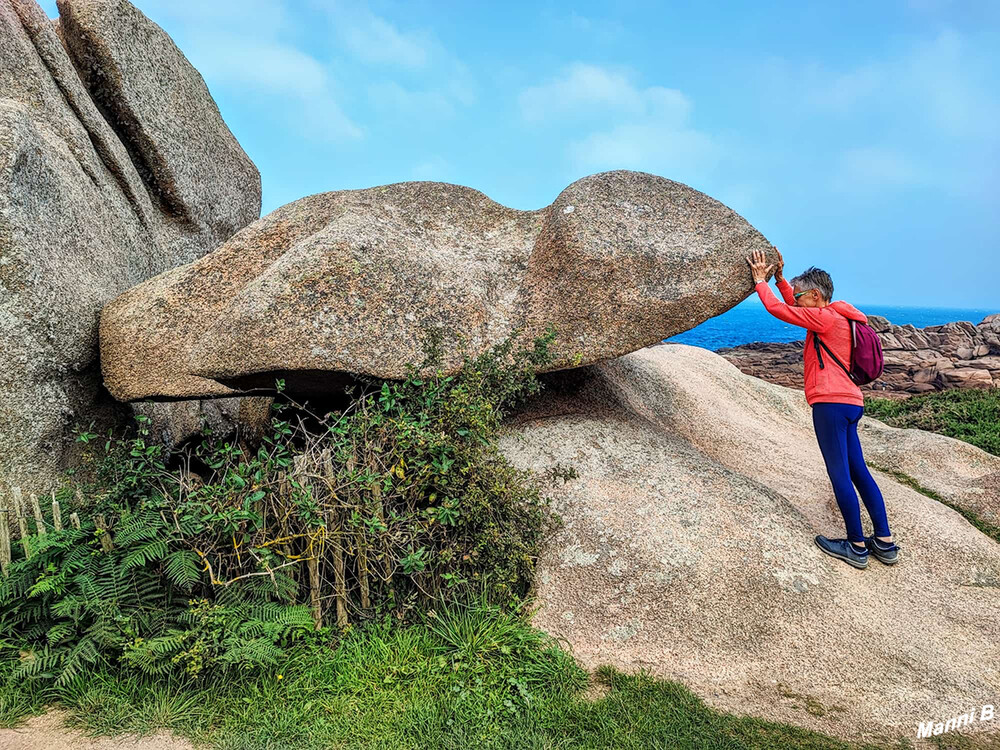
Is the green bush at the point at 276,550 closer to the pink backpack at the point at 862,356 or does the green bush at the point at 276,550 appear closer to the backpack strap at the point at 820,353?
the backpack strap at the point at 820,353

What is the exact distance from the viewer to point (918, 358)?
19.4 meters

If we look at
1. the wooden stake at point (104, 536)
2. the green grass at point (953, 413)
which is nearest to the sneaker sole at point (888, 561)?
the wooden stake at point (104, 536)

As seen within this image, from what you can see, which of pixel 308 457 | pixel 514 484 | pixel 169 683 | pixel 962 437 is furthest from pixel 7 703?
pixel 962 437

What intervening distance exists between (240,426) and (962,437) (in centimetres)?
1191

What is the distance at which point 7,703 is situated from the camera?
15.3 ft

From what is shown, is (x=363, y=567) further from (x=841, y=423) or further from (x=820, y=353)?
(x=820, y=353)

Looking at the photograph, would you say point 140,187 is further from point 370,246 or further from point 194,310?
point 370,246

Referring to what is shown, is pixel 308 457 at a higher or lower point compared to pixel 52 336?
lower

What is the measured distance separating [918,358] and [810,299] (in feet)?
51.9

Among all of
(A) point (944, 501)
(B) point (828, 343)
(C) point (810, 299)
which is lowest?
(A) point (944, 501)

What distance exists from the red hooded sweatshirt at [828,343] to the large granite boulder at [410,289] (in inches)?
26.9

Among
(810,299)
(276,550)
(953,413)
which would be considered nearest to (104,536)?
(276,550)

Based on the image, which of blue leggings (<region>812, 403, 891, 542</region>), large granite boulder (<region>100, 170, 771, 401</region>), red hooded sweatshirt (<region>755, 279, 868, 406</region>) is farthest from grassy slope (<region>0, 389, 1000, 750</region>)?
red hooded sweatshirt (<region>755, 279, 868, 406</region>)

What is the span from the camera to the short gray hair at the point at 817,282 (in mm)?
6371
